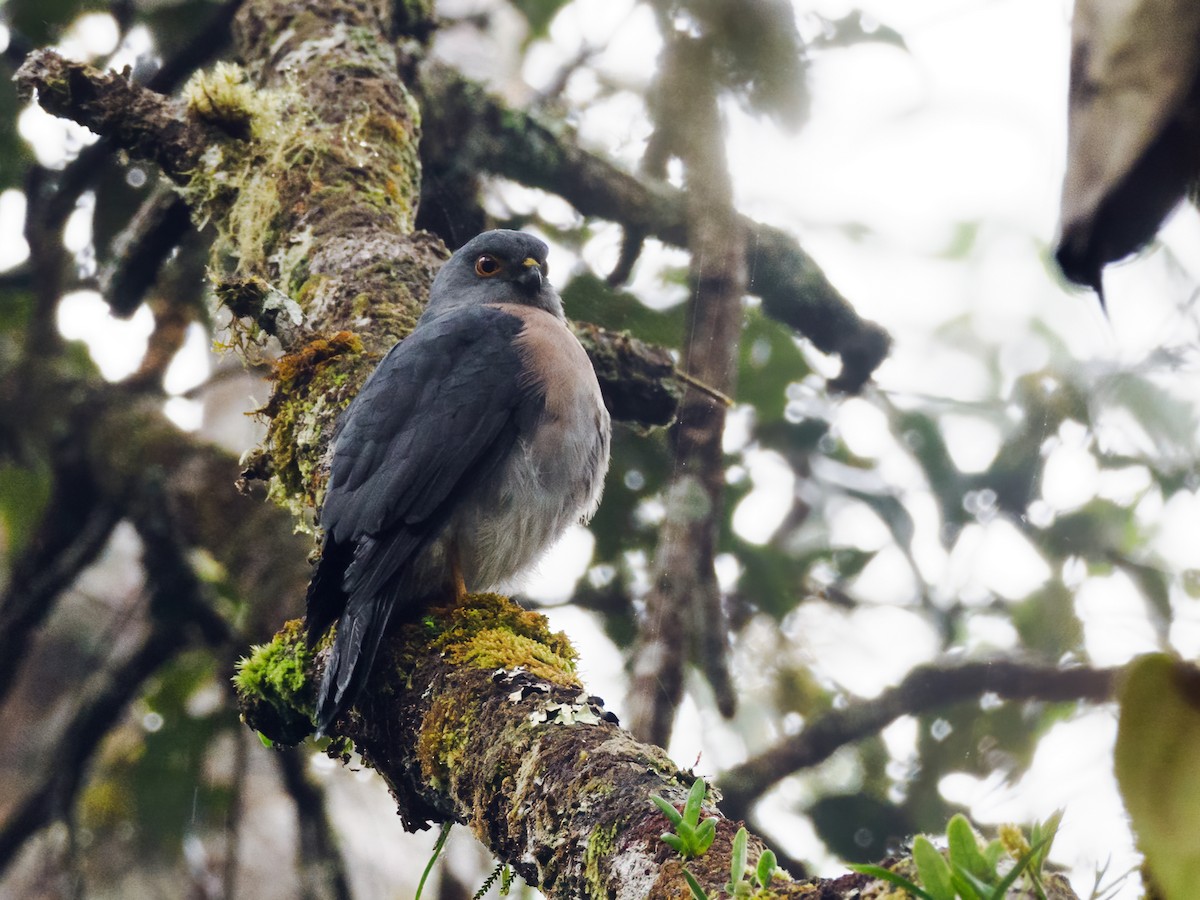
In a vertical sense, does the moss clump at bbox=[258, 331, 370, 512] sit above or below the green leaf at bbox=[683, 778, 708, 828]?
above

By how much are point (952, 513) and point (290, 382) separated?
2989mm

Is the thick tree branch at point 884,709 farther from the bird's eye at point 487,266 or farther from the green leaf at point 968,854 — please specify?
the green leaf at point 968,854

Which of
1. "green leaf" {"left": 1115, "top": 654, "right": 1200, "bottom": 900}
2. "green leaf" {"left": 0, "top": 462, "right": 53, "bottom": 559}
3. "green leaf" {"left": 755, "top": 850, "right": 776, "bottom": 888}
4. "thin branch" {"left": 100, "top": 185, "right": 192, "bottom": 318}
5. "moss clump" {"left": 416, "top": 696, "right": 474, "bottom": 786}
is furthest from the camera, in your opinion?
"green leaf" {"left": 0, "top": 462, "right": 53, "bottom": 559}

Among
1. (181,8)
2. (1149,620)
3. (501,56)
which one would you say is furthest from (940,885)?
(501,56)

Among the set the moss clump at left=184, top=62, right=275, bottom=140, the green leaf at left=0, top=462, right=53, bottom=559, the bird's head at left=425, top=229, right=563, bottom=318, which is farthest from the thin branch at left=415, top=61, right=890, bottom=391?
the green leaf at left=0, top=462, right=53, bottom=559

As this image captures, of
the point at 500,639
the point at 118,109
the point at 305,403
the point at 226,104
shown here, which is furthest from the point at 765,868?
the point at 118,109

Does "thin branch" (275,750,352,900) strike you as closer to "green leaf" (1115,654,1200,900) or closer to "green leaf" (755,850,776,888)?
"green leaf" (755,850,776,888)

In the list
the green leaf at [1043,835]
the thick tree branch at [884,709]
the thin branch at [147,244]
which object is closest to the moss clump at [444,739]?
the green leaf at [1043,835]

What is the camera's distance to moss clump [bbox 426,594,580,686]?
7.69 ft

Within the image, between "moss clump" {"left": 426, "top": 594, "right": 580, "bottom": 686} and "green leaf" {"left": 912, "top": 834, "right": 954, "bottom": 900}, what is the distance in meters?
1.23

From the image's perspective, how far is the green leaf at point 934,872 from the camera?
1.07 meters

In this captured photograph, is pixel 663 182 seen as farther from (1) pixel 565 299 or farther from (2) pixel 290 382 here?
(2) pixel 290 382

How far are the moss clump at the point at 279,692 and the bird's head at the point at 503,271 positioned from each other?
154cm

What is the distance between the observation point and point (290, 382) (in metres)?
3.21
